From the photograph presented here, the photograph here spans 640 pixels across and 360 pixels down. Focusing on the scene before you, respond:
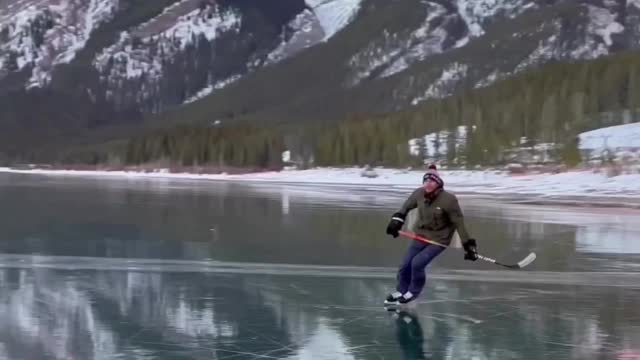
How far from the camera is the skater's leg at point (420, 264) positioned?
1259 centimetres

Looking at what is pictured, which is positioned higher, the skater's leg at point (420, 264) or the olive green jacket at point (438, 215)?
the olive green jacket at point (438, 215)

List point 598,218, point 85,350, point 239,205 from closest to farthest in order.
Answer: point 85,350, point 598,218, point 239,205

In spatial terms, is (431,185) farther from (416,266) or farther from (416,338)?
(416,338)

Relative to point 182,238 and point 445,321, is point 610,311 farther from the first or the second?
point 182,238

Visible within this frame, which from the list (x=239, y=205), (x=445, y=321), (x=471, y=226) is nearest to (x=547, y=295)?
(x=445, y=321)

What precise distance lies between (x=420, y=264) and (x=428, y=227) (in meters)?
0.52

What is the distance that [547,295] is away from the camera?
14.1 meters

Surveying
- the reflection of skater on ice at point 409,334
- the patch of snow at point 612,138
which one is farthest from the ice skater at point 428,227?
the patch of snow at point 612,138

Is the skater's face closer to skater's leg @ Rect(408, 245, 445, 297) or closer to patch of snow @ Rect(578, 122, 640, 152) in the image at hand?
skater's leg @ Rect(408, 245, 445, 297)

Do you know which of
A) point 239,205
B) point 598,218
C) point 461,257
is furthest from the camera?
point 239,205

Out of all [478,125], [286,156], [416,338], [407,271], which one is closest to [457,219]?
[407,271]

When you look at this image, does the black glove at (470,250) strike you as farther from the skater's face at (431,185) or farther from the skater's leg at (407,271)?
the skater's face at (431,185)

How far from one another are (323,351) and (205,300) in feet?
11.4

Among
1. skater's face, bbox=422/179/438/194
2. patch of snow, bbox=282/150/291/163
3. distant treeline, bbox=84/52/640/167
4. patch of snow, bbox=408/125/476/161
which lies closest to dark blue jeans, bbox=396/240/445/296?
skater's face, bbox=422/179/438/194
